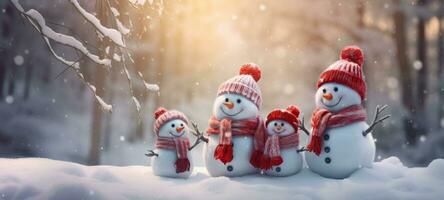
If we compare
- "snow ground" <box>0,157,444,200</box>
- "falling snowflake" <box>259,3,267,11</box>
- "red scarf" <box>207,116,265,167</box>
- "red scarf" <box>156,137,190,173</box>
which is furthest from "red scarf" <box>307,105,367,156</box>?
"falling snowflake" <box>259,3,267,11</box>

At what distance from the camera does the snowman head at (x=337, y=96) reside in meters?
5.34

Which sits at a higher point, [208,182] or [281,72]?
[281,72]

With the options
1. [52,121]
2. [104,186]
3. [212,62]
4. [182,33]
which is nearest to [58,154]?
[52,121]

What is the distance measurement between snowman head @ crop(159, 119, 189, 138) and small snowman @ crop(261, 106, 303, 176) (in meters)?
0.94

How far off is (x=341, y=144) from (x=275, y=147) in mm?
670

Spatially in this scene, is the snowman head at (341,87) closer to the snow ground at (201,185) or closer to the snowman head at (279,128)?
the snowman head at (279,128)

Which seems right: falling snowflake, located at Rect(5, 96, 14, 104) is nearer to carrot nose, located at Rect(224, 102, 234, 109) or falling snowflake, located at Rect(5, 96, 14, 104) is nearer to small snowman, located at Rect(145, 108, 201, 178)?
small snowman, located at Rect(145, 108, 201, 178)

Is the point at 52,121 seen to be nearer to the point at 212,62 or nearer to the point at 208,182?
the point at 212,62

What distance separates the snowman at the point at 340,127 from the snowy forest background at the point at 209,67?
624cm

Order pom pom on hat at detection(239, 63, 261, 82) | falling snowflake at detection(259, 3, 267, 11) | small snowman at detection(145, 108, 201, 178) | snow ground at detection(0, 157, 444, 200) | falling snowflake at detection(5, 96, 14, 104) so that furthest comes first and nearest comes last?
falling snowflake at detection(5, 96, 14, 104)
falling snowflake at detection(259, 3, 267, 11)
pom pom on hat at detection(239, 63, 261, 82)
small snowman at detection(145, 108, 201, 178)
snow ground at detection(0, 157, 444, 200)

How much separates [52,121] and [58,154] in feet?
7.43

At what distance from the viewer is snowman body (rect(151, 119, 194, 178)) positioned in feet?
18.4

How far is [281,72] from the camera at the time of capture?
61.7 ft

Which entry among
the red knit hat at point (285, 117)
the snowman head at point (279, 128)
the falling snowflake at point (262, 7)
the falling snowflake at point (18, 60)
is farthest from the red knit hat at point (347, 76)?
the falling snowflake at point (18, 60)
